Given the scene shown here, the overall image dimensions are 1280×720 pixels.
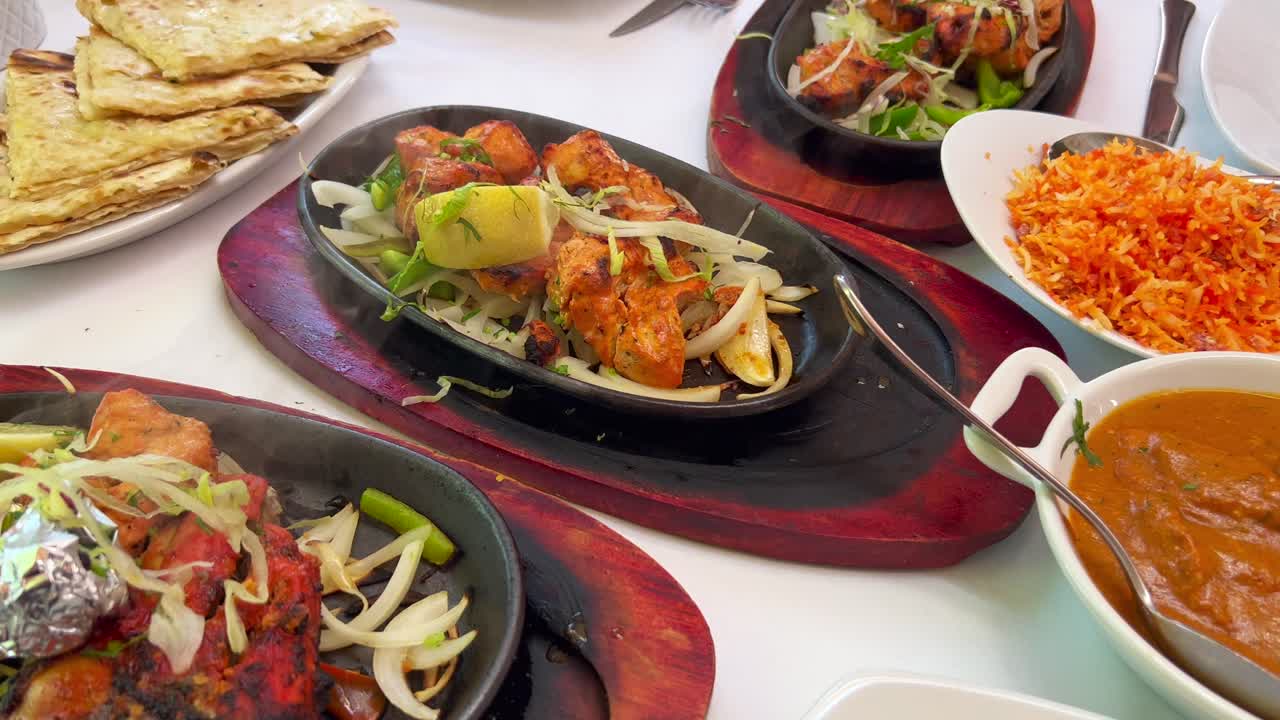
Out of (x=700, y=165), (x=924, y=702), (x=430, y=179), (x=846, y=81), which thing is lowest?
(x=924, y=702)

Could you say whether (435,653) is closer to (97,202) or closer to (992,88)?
(97,202)

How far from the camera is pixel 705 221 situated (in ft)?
8.09

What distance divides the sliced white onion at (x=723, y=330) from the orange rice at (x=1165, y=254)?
2.40 feet

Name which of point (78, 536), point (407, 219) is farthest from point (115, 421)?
point (407, 219)

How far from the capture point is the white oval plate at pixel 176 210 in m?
2.33

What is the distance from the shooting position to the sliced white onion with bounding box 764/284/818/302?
2301 mm

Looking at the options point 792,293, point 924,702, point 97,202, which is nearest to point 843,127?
point 792,293

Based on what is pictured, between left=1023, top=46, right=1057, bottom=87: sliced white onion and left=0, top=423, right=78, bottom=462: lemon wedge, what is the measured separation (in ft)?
10.3

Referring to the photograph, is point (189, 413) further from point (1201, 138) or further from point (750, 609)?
point (1201, 138)

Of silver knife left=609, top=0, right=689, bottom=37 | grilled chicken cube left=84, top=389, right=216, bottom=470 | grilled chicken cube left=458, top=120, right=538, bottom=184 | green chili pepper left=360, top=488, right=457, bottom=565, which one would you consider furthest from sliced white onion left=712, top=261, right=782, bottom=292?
silver knife left=609, top=0, right=689, bottom=37

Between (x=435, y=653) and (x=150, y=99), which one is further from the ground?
(x=150, y=99)

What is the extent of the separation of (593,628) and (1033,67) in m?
2.71

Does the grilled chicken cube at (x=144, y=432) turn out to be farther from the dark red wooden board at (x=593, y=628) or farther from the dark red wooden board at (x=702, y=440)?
the dark red wooden board at (x=702, y=440)

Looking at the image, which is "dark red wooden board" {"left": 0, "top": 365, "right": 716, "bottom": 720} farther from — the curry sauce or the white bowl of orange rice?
the white bowl of orange rice
